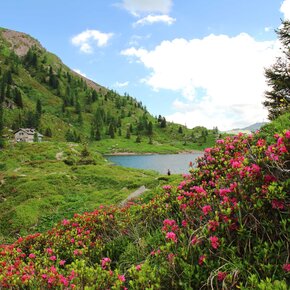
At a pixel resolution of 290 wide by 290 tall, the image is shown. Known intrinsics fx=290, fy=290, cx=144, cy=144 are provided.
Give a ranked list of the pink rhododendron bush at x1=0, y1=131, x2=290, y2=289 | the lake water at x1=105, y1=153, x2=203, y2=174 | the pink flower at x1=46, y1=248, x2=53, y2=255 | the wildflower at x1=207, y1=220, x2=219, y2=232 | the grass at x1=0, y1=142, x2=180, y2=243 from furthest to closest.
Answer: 1. the lake water at x1=105, y1=153, x2=203, y2=174
2. the grass at x1=0, y1=142, x2=180, y2=243
3. the pink flower at x1=46, y1=248, x2=53, y2=255
4. the wildflower at x1=207, y1=220, x2=219, y2=232
5. the pink rhododendron bush at x1=0, y1=131, x2=290, y2=289

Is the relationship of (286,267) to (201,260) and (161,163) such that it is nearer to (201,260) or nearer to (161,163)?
(201,260)

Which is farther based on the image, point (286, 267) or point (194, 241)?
point (194, 241)

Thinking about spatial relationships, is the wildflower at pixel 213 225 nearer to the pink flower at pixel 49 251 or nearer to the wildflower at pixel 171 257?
the wildflower at pixel 171 257

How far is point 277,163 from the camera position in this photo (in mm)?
5711

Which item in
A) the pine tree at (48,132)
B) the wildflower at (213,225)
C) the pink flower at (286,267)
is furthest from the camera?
the pine tree at (48,132)

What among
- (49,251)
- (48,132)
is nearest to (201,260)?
(49,251)

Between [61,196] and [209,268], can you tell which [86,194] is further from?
[209,268]

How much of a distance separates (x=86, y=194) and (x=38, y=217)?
7593 millimetres

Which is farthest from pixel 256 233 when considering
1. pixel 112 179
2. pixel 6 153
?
pixel 6 153

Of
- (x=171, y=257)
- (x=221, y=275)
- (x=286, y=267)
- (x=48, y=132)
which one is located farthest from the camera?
(x=48, y=132)

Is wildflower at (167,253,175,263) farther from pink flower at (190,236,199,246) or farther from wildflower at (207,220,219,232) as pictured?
wildflower at (207,220,219,232)

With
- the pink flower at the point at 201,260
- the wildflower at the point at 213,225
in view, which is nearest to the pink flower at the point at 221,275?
the pink flower at the point at 201,260

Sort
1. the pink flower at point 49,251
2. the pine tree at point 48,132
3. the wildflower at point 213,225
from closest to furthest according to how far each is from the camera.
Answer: the wildflower at point 213,225 < the pink flower at point 49,251 < the pine tree at point 48,132

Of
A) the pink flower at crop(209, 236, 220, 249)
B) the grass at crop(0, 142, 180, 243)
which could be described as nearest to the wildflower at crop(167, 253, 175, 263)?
the pink flower at crop(209, 236, 220, 249)
